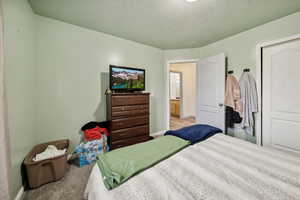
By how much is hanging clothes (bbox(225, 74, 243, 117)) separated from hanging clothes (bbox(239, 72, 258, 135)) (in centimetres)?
7

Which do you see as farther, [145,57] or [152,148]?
[145,57]

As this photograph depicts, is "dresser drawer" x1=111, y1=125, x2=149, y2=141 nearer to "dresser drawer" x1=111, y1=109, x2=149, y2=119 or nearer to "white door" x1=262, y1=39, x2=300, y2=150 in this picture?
"dresser drawer" x1=111, y1=109, x2=149, y2=119

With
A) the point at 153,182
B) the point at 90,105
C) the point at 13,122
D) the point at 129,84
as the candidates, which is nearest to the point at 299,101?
the point at 153,182

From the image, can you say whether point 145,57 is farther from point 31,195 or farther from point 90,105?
point 31,195

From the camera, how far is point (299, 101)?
6.22ft

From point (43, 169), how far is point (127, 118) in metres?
1.35

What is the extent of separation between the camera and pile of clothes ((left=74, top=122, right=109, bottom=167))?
6.56ft

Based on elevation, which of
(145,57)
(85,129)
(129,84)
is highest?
(145,57)

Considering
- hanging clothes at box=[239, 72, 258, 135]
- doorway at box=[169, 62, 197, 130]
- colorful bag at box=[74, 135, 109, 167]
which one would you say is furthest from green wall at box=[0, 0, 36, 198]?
doorway at box=[169, 62, 197, 130]

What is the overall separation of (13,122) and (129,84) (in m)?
1.73

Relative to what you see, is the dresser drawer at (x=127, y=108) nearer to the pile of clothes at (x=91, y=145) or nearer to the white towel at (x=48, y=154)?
the pile of clothes at (x=91, y=145)

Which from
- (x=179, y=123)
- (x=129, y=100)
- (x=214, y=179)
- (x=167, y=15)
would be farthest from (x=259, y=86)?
(x=179, y=123)

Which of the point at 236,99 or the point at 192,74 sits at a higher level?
the point at 192,74

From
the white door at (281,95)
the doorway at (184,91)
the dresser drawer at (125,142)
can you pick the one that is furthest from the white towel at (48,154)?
the doorway at (184,91)
